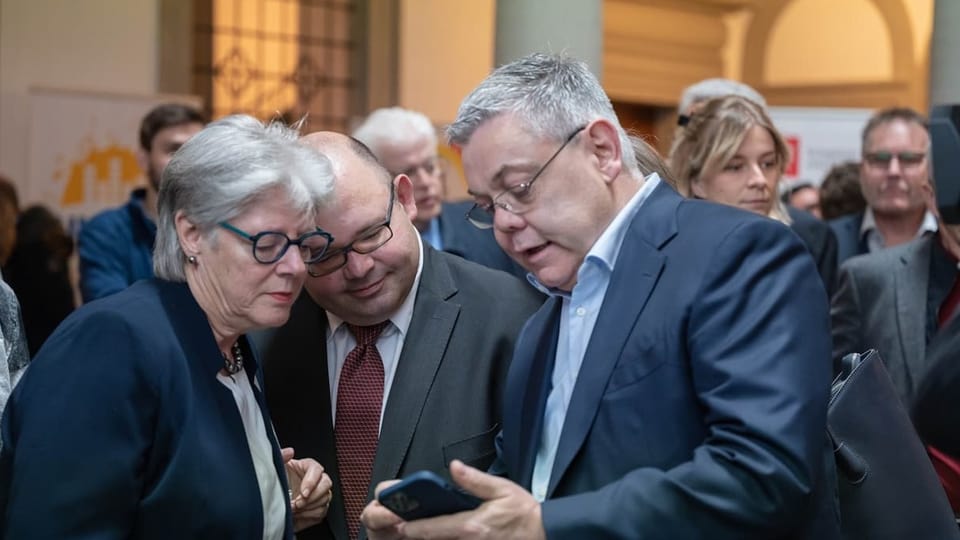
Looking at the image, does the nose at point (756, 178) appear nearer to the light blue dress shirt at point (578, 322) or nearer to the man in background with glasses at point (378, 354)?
the man in background with glasses at point (378, 354)

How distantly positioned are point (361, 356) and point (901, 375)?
213 centimetres

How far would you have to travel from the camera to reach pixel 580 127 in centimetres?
264

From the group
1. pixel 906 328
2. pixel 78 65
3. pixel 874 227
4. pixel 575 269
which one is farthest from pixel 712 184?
pixel 78 65

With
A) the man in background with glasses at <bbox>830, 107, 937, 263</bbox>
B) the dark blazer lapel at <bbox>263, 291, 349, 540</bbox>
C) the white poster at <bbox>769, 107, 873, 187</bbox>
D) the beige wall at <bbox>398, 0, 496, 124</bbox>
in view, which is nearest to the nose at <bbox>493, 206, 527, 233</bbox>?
the dark blazer lapel at <bbox>263, 291, 349, 540</bbox>

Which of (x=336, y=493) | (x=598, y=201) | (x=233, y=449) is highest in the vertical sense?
(x=598, y=201)

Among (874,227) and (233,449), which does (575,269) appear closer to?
(233,449)

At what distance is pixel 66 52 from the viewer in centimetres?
885

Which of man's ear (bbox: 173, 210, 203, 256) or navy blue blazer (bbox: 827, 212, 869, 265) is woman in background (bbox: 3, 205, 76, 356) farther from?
man's ear (bbox: 173, 210, 203, 256)

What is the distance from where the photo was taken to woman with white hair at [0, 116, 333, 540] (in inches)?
99.7

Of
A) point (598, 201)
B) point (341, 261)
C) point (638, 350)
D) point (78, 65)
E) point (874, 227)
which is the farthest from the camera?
point (78, 65)

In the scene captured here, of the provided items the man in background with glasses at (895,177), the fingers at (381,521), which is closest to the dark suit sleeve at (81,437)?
the fingers at (381,521)

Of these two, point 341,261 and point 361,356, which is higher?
point 341,261

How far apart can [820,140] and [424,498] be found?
302 inches

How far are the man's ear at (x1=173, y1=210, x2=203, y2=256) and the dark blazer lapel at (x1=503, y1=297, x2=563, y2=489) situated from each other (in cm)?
65
